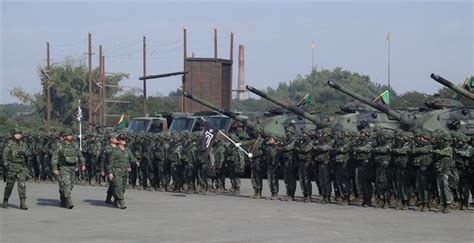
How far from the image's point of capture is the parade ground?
13844 millimetres

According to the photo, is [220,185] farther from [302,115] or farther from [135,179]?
[302,115]

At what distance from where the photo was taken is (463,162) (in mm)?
18219

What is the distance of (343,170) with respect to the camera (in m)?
19.7

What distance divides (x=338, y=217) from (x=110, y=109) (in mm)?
56310

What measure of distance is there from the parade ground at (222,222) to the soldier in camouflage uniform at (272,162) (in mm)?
456

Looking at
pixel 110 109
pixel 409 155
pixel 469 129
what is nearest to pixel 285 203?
pixel 409 155

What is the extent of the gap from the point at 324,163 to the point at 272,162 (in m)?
1.53

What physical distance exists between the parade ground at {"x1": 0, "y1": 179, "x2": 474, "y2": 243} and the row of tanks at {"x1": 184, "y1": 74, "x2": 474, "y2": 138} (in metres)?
5.77

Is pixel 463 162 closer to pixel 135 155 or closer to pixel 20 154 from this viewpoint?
pixel 20 154

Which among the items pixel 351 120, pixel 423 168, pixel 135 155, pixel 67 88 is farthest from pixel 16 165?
pixel 67 88

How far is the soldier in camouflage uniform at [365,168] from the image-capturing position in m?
19.1

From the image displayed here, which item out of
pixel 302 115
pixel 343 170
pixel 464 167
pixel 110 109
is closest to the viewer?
pixel 464 167

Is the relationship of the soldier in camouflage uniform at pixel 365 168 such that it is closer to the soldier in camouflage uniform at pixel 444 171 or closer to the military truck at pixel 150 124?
the soldier in camouflage uniform at pixel 444 171

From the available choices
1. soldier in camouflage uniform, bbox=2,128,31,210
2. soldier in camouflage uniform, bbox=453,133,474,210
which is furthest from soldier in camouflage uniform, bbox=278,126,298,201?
soldier in camouflage uniform, bbox=2,128,31,210
